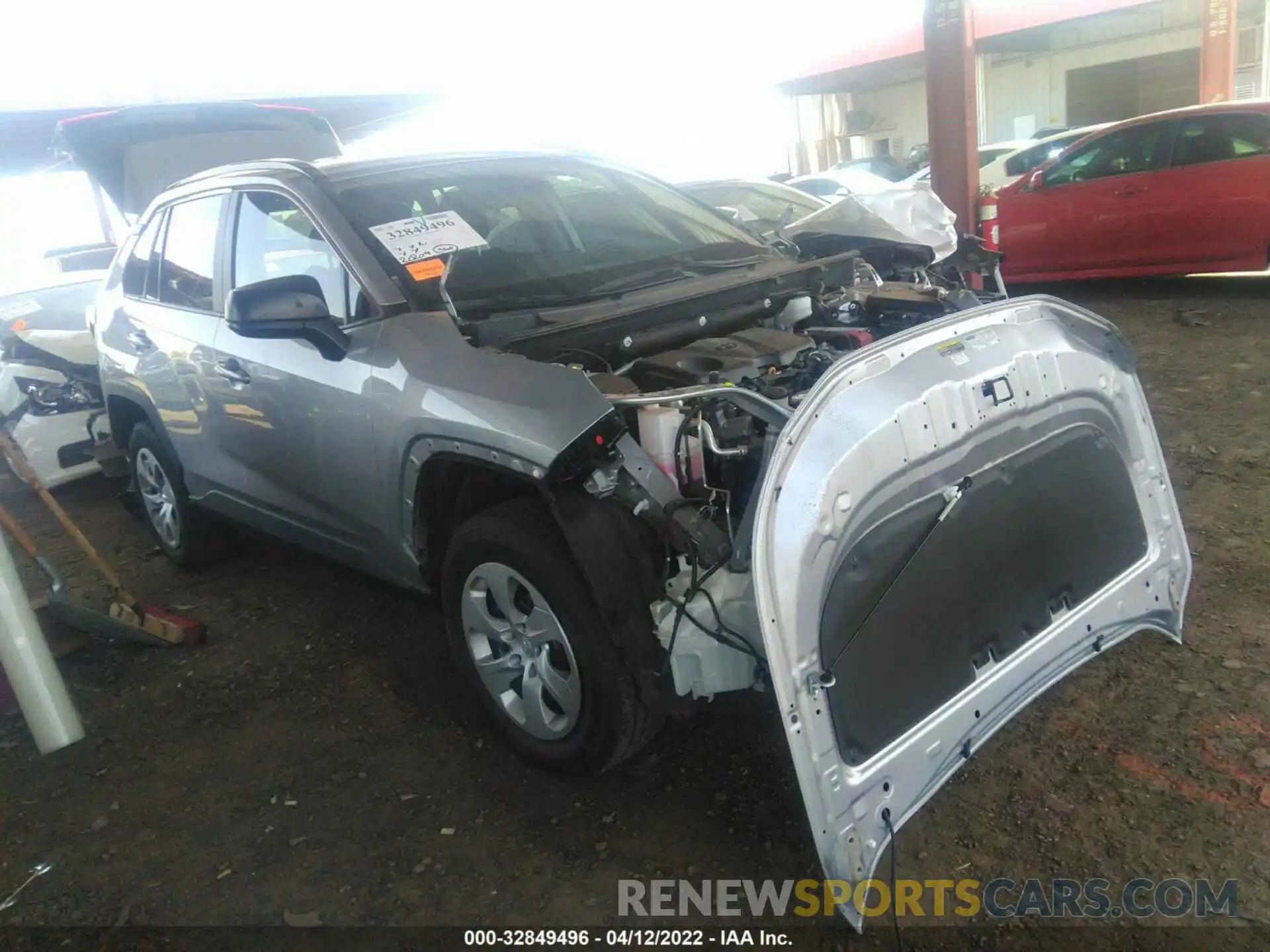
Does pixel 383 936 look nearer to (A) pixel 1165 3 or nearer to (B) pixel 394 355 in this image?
(B) pixel 394 355

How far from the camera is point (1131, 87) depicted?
76.8 ft

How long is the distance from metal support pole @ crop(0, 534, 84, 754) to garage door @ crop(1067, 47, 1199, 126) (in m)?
25.1

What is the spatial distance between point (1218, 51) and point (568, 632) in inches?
769

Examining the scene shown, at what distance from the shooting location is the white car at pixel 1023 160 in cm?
1216

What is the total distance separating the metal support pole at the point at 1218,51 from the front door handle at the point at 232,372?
1863 centimetres

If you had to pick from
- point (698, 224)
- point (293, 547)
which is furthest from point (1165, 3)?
point (293, 547)

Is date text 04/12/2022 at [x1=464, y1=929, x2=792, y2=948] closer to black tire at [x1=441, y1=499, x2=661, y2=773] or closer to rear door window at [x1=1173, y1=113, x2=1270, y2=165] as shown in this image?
black tire at [x1=441, y1=499, x2=661, y2=773]

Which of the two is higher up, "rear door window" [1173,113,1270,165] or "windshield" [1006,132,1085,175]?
"rear door window" [1173,113,1270,165]

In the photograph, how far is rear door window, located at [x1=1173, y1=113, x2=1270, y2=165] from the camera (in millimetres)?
7160

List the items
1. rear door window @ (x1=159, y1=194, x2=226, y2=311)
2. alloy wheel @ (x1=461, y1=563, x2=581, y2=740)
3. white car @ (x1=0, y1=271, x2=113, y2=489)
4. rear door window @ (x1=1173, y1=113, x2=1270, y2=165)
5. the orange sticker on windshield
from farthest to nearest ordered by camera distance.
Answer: rear door window @ (x1=1173, y1=113, x2=1270, y2=165), white car @ (x1=0, y1=271, x2=113, y2=489), rear door window @ (x1=159, y1=194, x2=226, y2=311), the orange sticker on windshield, alloy wheel @ (x1=461, y1=563, x2=581, y2=740)

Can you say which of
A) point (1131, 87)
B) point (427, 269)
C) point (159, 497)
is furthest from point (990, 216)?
point (1131, 87)

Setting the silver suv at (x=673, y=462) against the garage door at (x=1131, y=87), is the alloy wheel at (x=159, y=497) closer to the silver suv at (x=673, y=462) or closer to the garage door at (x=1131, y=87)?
the silver suv at (x=673, y=462)
